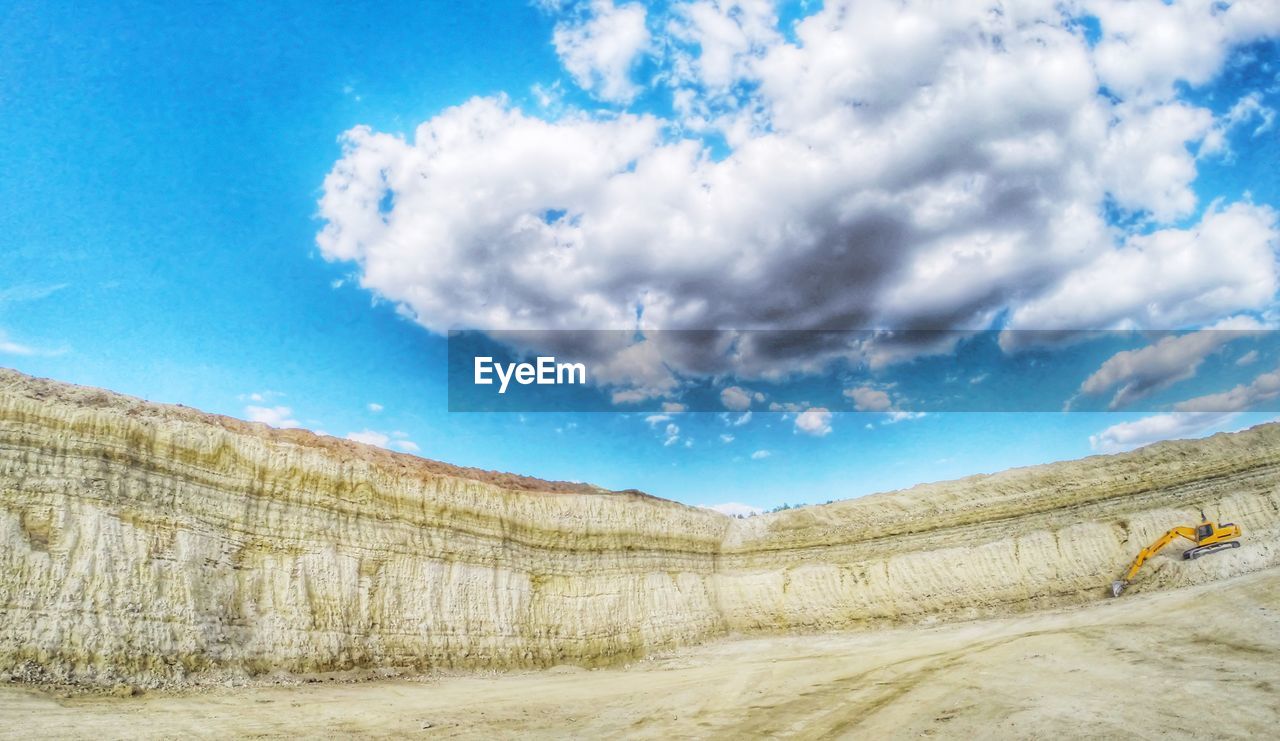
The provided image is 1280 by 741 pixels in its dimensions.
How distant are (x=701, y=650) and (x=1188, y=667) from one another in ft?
57.9

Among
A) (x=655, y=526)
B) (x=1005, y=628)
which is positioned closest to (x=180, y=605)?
(x=655, y=526)

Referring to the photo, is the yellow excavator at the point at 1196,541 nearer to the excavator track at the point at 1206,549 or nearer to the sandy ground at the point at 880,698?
the excavator track at the point at 1206,549

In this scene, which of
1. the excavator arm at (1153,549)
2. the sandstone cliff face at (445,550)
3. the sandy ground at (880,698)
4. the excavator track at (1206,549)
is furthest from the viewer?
the excavator arm at (1153,549)

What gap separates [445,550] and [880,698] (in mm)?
15704

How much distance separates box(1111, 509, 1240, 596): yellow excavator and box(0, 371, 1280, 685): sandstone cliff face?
2.06 feet

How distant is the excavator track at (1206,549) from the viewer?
79.2 feet

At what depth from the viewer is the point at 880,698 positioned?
15.7 m

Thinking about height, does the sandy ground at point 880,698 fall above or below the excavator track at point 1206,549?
below

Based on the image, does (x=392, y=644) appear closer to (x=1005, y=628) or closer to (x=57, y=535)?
(x=57, y=535)

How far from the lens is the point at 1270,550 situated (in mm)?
23484

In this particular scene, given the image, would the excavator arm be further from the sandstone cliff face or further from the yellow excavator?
the sandstone cliff face

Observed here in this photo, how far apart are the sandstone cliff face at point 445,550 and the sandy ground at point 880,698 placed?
1926 mm

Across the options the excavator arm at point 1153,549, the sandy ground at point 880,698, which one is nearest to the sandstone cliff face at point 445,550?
the excavator arm at point 1153,549

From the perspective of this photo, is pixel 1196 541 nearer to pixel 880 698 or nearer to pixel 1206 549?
pixel 1206 549
